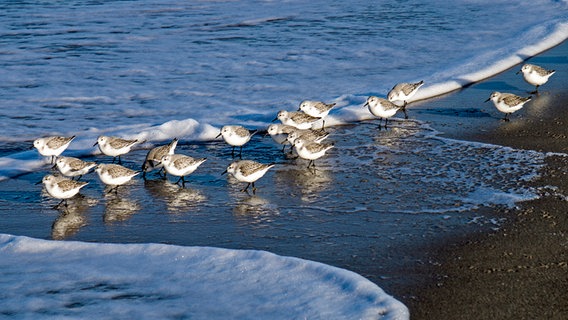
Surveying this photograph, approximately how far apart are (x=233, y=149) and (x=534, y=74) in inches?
218

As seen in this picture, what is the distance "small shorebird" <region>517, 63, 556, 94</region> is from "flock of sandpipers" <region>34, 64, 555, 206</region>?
3.19 feet

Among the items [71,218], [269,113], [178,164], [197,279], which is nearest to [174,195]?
[178,164]

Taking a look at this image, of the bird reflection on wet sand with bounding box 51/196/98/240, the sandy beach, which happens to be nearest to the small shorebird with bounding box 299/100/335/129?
the sandy beach

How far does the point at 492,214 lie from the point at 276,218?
84.7 inches

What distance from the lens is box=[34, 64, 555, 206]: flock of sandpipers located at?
10.1m

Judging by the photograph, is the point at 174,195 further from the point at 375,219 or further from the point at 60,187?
the point at 375,219

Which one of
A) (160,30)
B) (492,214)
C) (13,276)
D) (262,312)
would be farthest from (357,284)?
(160,30)

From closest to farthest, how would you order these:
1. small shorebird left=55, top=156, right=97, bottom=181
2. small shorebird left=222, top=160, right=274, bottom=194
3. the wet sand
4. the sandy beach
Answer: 1. the wet sand
2. the sandy beach
3. small shorebird left=222, top=160, right=274, bottom=194
4. small shorebird left=55, top=156, right=97, bottom=181

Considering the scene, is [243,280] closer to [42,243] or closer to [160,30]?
[42,243]

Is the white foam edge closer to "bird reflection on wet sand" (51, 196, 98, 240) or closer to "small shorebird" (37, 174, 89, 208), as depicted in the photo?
"bird reflection on wet sand" (51, 196, 98, 240)

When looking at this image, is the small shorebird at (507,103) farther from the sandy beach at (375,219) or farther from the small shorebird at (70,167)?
the small shorebird at (70,167)

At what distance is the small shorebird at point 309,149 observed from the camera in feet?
35.7

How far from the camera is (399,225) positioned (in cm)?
880

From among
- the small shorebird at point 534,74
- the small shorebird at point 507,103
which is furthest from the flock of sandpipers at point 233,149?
the small shorebird at point 534,74
